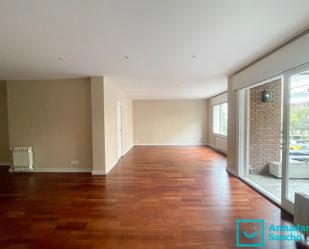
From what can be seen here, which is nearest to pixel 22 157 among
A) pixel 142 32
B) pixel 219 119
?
pixel 142 32

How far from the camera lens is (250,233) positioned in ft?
6.81

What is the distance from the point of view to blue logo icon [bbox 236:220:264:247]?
1.92 meters

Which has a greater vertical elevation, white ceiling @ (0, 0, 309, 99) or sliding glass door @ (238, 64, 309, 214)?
white ceiling @ (0, 0, 309, 99)

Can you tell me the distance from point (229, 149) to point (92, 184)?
10.8 ft

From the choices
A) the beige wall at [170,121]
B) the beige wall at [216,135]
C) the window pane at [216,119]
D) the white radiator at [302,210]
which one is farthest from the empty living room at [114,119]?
the beige wall at [170,121]

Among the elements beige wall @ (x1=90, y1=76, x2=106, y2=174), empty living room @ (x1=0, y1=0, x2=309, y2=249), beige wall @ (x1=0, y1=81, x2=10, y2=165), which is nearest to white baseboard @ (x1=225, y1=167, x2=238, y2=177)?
empty living room @ (x1=0, y1=0, x2=309, y2=249)

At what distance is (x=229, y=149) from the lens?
438 cm

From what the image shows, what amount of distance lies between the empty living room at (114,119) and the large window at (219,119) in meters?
2.15

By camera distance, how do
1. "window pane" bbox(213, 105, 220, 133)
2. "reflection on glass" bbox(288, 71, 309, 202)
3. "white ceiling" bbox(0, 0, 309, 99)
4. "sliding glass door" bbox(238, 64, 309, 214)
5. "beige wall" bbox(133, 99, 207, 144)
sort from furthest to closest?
1. "beige wall" bbox(133, 99, 207, 144)
2. "window pane" bbox(213, 105, 220, 133)
3. "sliding glass door" bbox(238, 64, 309, 214)
4. "reflection on glass" bbox(288, 71, 309, 202)
5. "white ceiling" bbox(0, 0, 309, 99)

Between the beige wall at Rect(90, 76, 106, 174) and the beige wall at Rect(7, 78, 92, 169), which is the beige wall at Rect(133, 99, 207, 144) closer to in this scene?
the beige wall at Rect(7, 78, 92, 169)

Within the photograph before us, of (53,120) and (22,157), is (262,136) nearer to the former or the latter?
(53,120)

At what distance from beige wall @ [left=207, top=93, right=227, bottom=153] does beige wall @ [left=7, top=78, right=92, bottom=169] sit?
5.00 m

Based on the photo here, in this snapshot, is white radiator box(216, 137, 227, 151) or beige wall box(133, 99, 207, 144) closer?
white radiator box(216, 137, 227, 151)

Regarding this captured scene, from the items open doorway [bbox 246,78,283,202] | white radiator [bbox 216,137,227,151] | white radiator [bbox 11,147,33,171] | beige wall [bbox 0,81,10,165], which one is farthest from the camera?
white radiator [bbox 216,137,227,151]
